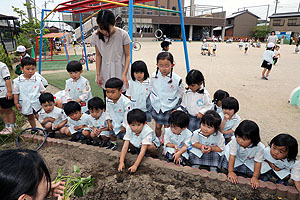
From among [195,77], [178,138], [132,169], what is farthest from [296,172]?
[132,169]

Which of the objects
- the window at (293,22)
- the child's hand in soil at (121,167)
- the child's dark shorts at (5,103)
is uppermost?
the window at (293,22)

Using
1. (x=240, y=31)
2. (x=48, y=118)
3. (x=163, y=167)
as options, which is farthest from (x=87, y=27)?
(x=240, y=31)

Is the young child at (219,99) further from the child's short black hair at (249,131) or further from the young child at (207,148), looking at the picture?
the child's short black hair at (249,131)

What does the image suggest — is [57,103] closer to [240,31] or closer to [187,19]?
[187,19]

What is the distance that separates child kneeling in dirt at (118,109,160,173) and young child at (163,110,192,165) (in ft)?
0.66

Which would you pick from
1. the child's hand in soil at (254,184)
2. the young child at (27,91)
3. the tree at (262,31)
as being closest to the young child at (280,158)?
the child's hand in soil at (254,184)

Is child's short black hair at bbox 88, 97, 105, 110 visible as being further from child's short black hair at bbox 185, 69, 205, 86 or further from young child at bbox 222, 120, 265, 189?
young child at bbox 222, 120, 265, 189

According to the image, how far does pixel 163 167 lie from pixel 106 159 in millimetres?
715

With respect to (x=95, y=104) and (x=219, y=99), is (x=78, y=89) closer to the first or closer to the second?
(x=95, y=104)

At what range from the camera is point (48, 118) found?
3115mm

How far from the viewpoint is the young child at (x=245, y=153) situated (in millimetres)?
1941

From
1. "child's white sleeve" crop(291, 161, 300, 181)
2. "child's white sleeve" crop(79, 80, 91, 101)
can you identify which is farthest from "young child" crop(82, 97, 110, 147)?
"child's white sleeve" crop(291, 161, 300, 181)

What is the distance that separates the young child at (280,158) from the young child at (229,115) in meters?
0.64

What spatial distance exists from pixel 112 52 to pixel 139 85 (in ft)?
2.21
